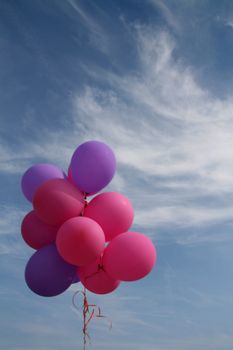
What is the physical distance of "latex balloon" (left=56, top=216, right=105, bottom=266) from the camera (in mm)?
7449

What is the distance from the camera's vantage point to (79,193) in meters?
8.30

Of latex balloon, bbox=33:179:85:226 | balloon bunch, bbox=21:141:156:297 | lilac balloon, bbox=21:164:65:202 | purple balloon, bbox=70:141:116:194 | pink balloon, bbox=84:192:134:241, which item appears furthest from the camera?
lilac balloon, bbox=21:164:65:202

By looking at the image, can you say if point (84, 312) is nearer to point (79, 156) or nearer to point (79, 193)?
point (79, 193)

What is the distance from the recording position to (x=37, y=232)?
8578 mm

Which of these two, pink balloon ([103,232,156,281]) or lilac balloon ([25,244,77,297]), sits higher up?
pink balloon ([103,232,156,281])

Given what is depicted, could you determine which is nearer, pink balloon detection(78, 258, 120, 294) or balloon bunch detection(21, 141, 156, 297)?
balloon bunch detection(21, 141, 156, 297)

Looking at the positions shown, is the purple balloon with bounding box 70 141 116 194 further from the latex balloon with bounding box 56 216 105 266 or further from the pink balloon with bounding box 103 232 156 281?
the pink balloon with bounding box 103 232 156 281

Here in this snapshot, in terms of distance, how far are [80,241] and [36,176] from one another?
2.15 meters

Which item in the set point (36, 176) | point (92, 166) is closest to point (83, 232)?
point (92, 166)

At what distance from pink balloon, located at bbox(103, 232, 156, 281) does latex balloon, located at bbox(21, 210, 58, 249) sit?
142 centimetres

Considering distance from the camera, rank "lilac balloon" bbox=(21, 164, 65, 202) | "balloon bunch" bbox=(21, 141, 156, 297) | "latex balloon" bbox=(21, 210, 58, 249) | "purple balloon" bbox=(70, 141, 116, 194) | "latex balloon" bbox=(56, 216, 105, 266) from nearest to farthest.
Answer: "latex balloon" bbox=(56, 216, 105, 266) < "balloon bunch" bbox=(21, 141, 156, 297) < "purple balloon" bbox=(70, 141, 116, 194) < "latex balloon" bbox=(21, 210, 58, 249) < "lilac balloon" bbox=(21, 164, 65, 202)

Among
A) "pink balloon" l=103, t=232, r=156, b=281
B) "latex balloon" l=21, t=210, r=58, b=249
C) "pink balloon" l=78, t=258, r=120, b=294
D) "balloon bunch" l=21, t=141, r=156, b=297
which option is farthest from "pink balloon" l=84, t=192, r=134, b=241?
"latex balloon" l=21, t=210, r=58, b=249

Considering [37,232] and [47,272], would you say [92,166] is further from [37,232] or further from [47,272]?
[47,272]

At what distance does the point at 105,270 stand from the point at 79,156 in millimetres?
2505
